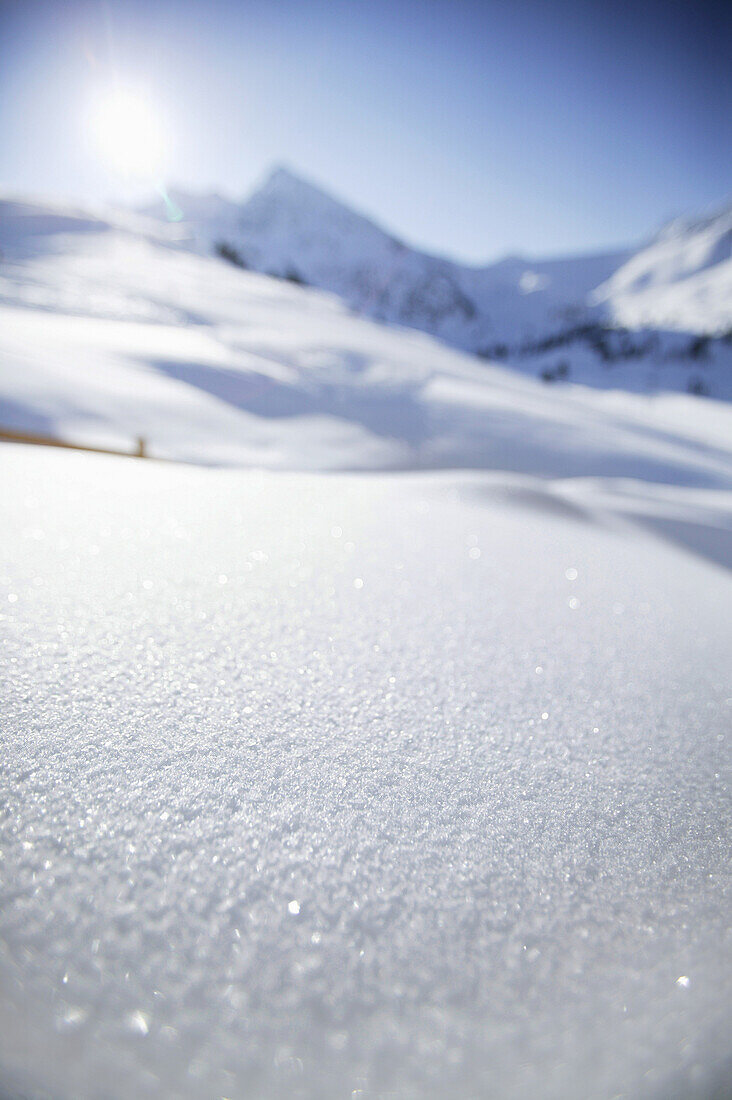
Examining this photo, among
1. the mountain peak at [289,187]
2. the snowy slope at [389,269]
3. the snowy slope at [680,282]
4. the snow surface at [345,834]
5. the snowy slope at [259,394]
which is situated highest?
the mountain peak at [289,187]

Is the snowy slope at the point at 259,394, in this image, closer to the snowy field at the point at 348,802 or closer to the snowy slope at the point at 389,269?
the snowy field at the point at 348,802

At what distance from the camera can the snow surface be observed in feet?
0.91

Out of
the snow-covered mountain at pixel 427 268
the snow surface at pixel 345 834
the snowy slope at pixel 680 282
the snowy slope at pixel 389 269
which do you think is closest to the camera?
the snow surface at pixel 345 834

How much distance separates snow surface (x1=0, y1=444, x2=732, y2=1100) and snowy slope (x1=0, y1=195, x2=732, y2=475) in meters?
1.29

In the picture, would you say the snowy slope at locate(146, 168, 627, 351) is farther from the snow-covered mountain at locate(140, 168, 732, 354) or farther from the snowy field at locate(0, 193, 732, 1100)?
the snowy field at locate(0, 193, 732, 1100)

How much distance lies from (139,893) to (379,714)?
0.26 metres

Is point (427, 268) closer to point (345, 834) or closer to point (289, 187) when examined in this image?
point (289, 187)

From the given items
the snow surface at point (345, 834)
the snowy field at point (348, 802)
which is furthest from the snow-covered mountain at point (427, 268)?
the snow surface at point (345, 834)

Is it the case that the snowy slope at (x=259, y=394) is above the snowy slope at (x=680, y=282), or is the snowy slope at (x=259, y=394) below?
below

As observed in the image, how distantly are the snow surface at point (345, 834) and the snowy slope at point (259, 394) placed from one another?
1.29 meters

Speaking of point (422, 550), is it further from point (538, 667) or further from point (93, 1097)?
point (93, 1097)

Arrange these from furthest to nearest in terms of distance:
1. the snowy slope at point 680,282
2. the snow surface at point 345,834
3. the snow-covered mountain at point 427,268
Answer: the snow-covered mountain at point 427,268 < the snowy slope at point 680,282 < the snow surface at point 345,834

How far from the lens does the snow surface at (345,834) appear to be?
0.91ft

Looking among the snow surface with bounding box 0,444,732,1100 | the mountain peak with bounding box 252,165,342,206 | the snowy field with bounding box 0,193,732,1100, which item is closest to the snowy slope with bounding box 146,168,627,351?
the mountain peak with bounding box 252,165,342,206
